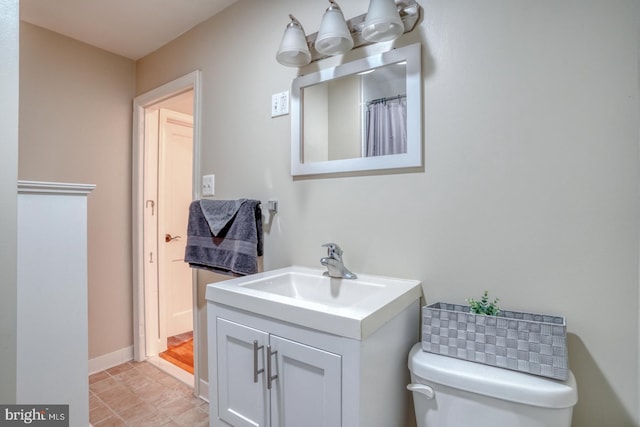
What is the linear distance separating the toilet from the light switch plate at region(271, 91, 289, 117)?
1.23 meters

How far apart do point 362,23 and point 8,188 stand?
4.31 feet

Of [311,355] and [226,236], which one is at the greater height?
[226,236]

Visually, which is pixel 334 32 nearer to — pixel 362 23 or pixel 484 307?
pixel 362 23

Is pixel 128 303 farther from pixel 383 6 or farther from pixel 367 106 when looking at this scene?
pixel 383 6

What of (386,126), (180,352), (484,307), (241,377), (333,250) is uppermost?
(386,126)

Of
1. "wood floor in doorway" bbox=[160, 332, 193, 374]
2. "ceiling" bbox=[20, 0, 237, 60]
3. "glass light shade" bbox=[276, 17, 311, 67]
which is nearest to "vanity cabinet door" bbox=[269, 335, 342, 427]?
"glass light shade" bbox=[276, 17, 311, 67]

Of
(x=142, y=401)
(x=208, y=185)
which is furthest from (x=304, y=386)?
(x=142, y=401)

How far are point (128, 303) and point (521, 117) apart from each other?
2.78m

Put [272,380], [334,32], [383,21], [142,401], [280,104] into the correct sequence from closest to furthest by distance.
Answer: [272,380] < [383,21] < [334,32] < [280,104] < [142,401]

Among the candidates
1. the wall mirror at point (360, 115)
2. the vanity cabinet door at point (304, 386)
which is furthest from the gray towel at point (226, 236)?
the vanity cabinet door at point (304, 386)

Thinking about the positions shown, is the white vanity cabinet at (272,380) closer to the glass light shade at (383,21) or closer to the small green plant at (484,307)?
the small green plant at (484,307)

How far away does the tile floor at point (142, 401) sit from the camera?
1798 mm

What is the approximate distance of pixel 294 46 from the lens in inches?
55.4

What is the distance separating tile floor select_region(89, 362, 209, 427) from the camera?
5.90ft
